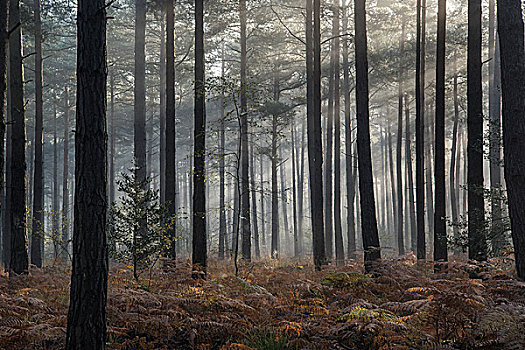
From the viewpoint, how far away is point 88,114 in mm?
4727

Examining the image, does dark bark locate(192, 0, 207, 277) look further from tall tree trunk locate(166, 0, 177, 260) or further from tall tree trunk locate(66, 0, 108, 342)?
tall tree trunk locate(66, 0, 108, 342)

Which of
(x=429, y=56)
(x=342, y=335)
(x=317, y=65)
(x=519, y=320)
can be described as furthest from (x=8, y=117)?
(x=429, y=56)

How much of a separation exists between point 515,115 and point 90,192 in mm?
7096

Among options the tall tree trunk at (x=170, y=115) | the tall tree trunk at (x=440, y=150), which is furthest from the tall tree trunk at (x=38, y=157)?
the tall tree trunk at (x=440, y=150)

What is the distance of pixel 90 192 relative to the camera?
4652mm

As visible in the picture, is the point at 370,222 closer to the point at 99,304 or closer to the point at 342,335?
the point at 342,335

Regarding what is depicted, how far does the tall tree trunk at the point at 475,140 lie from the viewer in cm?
1019

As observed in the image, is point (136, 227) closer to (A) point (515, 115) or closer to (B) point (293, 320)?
(B) point (293, 320)

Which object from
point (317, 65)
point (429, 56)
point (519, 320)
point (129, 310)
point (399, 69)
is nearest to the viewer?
point (519, 320)

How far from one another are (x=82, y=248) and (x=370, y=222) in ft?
25.2

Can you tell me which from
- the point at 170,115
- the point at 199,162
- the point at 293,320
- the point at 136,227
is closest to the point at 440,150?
the point at 199,162

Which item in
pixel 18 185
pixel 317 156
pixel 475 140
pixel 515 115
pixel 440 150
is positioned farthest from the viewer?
pixel 317 156

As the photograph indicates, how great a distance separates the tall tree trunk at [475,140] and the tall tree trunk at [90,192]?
8.59m

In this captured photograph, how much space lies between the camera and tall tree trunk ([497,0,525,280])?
750 cm
